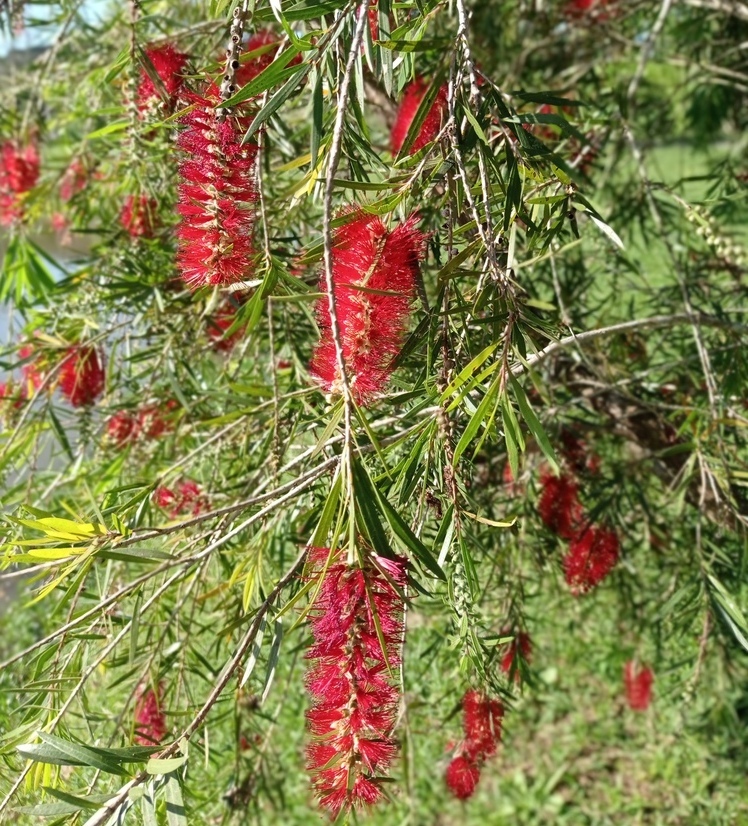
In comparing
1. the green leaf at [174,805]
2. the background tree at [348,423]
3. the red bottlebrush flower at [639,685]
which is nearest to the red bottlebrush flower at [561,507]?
the background tree at [348,423]

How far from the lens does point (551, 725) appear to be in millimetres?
2311

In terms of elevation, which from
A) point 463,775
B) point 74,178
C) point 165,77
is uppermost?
point 165,77

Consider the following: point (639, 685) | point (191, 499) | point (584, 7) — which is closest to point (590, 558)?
point (191, 499)

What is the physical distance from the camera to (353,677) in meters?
0.56

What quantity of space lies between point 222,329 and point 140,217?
0.20m

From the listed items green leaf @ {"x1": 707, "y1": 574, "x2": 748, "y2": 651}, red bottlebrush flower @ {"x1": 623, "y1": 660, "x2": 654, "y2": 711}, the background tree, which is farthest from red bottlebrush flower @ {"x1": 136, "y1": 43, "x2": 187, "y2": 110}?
red bottlebrush flower @ {"x1": 623, "y1": 660, "x2": 654, "y2": 711}

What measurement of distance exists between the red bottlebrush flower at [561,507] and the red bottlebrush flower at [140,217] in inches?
27.8

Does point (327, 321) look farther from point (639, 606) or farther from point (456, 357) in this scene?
point (639, 606)

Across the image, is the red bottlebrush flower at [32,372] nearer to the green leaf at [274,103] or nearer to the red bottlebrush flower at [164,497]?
the red bottlebrush flower at [164,497]

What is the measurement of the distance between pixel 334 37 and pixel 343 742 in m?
0.51

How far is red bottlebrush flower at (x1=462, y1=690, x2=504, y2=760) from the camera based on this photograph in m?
0.82

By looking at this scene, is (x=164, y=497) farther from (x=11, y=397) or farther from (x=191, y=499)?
(x=11, y=397)

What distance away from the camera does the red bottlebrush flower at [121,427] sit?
46.5 inches

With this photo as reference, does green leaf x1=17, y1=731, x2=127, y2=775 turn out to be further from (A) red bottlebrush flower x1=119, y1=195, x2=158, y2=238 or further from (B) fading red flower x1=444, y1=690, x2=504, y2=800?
(A) red bottlebrush flower x1=119, y1=195, x2=158, y2=238
